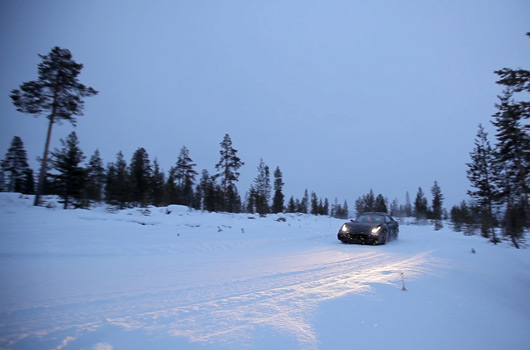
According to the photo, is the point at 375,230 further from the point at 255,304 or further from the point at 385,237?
the point at 255,304

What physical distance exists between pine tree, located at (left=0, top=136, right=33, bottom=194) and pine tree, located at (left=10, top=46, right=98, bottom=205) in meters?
34.8

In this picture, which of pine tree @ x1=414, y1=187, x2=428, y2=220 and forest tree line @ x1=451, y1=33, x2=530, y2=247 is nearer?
forest tree line @ x1=451, y1=33, x2=530, y2=247

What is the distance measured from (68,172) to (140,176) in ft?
61.0

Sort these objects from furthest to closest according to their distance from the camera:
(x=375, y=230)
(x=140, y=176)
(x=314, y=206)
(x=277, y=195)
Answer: (x=314, y=206) < (x=277, y=195) < (x=140, y=176) < (x=375, y=230)

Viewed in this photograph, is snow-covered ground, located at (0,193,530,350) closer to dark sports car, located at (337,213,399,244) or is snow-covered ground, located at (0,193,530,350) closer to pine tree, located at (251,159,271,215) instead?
dark sports car, located at (337,213,399,244)

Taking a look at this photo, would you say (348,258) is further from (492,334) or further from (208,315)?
(208,315)

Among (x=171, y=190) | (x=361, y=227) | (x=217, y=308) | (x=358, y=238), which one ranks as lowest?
(x=217, y=308)

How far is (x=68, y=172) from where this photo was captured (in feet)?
56.3

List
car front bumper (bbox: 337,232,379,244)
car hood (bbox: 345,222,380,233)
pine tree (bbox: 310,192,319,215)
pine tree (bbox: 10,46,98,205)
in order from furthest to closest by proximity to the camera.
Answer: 1. pine tree (bbox: 310,192,319,215)
2. pine tree (bbox: 10,46,98,205)
3. car hood (bbox: 345,222,380,233)
4. car front bumper (bbox: 337,232,379,244)

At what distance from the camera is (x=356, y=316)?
8.36ft

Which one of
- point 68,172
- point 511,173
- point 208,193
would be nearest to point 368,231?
point 511,173

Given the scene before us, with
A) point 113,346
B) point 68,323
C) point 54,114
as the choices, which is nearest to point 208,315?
point 113,346

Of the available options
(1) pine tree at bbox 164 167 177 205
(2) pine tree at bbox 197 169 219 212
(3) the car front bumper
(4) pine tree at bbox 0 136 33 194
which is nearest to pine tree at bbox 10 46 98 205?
(3) the car front bumper

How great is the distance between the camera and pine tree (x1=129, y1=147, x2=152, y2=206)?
34.1m
